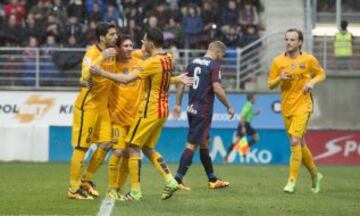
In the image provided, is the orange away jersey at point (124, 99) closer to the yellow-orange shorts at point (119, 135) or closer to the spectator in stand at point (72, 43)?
the yellow-orange shorts at point (119, 135)

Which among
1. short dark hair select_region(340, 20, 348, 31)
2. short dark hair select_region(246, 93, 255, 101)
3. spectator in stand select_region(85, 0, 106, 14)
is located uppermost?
spectator in stand select_region(85, 0, 106, 14)

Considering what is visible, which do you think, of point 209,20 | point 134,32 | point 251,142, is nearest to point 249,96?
point 251,142

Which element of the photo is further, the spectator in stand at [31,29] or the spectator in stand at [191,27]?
the spectator in stand at [191,27]

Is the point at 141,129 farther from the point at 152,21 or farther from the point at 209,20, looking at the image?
the point at 209,20

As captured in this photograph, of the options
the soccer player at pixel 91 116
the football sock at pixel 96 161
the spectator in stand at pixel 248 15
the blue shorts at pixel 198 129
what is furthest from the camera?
the spectator in stand at pixel 248 15

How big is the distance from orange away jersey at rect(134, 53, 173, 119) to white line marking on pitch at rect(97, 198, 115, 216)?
1.19 metres

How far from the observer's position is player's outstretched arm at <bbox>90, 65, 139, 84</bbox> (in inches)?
481

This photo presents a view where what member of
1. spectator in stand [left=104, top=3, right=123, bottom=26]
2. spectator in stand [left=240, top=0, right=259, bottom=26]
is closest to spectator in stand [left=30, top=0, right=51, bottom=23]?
spectator in stand [left=104, top=3, right=123, bottom=26]

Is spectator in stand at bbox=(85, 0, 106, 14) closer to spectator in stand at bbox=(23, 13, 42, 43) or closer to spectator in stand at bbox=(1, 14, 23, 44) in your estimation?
spectator in stand at bbox=(23, 13, 42, 43)

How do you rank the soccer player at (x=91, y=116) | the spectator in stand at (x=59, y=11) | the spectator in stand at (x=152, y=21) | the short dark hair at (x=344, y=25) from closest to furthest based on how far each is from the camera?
1. the soccer player at (x=91, y=116)
2. the spectator in stand at (x=152, y=21)
3. the short dark hair at (x=344, y=25)
4. the spectator in stand at (x=59, y=11)

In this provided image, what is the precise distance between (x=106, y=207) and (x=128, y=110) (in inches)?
83.2

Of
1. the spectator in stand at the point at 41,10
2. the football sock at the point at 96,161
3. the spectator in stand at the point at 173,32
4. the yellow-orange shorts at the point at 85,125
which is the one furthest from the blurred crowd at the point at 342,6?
the yellow-orange shorts at the point at 85,125

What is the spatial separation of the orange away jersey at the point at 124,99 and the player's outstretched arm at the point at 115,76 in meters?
0.89

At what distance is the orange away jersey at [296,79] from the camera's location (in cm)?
1462
